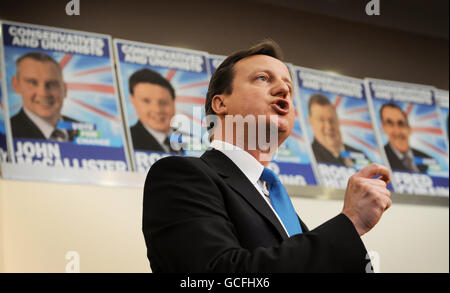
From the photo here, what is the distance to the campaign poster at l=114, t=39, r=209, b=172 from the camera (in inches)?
146

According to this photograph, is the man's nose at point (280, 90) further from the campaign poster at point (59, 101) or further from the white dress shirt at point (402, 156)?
the white dress shirt at point (402, 156)

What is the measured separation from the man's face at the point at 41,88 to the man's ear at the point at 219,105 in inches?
72.3

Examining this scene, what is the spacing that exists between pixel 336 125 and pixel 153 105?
4.32ft

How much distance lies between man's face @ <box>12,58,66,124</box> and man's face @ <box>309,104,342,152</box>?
166cm

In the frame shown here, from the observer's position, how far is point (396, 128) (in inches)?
181

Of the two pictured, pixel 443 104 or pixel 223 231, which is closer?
pixel 223 231

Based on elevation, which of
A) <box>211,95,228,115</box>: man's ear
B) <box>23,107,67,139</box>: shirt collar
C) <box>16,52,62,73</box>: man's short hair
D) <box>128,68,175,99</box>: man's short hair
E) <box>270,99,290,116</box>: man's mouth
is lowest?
<box>270,99,290,116</box>: man's mouth

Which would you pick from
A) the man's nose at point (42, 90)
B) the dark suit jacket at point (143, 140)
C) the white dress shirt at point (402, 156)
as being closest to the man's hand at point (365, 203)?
the dark suit jacket at point (143, 140)

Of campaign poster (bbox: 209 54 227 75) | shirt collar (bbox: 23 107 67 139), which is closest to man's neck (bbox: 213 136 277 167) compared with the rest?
shirt collar (bbox: 23 107 67 139)

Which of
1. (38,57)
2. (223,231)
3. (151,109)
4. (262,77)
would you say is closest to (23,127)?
(38,57)

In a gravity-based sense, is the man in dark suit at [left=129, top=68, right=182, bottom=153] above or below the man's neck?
above

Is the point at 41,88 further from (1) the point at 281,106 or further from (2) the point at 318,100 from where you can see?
(1) the point at 281,106

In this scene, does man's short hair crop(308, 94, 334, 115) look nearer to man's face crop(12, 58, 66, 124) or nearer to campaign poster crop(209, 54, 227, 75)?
campaign poster crop(209, 54, 227, 75)

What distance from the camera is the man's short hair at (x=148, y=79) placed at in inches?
149
